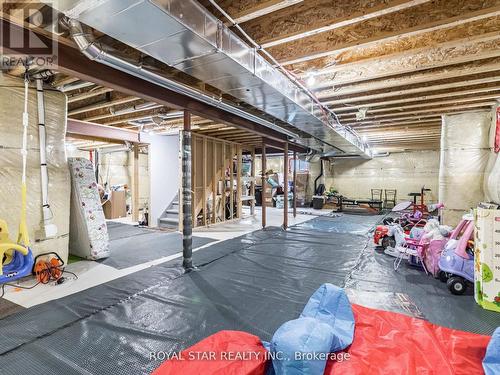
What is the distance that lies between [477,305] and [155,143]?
6.33m

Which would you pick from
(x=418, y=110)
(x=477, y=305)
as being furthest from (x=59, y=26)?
(x=418, y=110)

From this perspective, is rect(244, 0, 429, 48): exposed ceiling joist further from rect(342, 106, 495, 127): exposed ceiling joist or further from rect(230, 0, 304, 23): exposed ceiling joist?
rect(342, 106, 495, 127): exposed ceiling joist

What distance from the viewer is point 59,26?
190 cm

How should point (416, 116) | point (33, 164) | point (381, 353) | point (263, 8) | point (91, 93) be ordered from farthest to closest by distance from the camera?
1. point (416, 116)
2. point (91, 93)
3. point (33, 164)
4. point (263, 8)
5. point (381, 353)

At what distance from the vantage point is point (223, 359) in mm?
1301

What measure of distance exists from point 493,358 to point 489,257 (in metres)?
1.33

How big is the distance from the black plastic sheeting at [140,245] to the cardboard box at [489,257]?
12.6 ft

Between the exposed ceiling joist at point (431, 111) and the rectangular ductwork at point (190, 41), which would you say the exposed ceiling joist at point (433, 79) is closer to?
the rectangular ductwork at point (190, 41)

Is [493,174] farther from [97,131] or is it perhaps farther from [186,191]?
[97,131]

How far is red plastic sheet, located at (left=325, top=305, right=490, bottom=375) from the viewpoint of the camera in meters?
1.41

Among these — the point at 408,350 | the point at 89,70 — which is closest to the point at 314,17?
the point at 89,70

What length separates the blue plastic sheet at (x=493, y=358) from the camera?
4.40ft

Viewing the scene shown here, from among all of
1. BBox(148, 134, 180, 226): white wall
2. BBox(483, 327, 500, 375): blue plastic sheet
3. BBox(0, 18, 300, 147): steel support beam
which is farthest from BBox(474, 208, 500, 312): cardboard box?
BBox(148, 134, 180, 226): white wall

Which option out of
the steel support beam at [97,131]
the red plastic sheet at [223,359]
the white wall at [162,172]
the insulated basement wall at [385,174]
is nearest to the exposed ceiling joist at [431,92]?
the red plastic sheet at [223,359]
